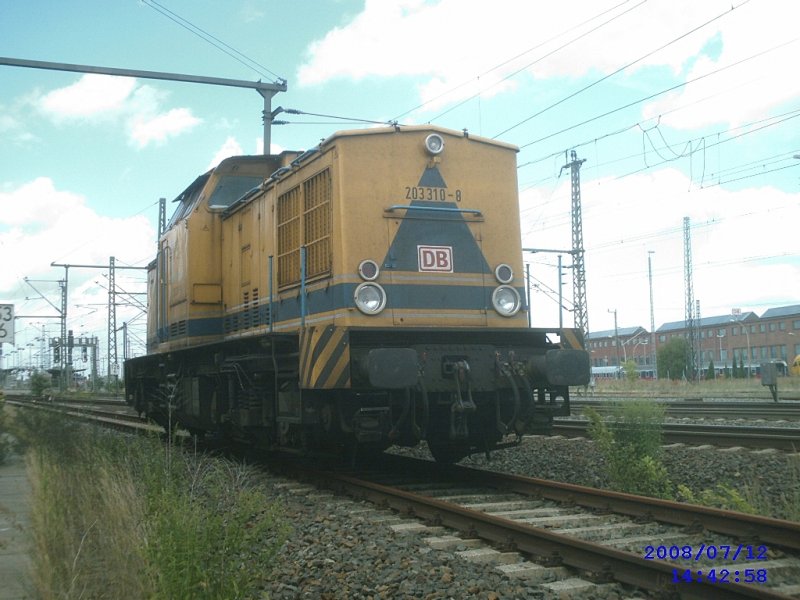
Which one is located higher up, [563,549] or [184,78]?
[184,78]

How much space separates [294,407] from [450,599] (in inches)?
152

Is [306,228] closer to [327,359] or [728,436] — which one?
[327,359]

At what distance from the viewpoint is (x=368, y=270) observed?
770cm

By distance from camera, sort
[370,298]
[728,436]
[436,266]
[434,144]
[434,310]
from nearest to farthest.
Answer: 1. [370,298]
2. [434,310]
3. [436,266]
4. [434,144]
5. [728,436]

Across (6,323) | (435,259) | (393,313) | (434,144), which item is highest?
(434,144)

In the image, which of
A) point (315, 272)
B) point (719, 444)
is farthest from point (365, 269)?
point (719, 444)

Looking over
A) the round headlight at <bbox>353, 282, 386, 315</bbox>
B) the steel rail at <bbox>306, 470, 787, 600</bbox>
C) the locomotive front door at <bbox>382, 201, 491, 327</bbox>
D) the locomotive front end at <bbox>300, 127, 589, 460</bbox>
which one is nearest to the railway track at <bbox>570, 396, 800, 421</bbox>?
the locomotive front end at <bbox>300, 127, 589, 460</bbox>

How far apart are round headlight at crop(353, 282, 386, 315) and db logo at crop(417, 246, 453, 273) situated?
0.59 m

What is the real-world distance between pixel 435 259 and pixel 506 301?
0.95m

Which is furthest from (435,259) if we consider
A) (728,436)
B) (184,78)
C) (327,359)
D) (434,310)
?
(184,78)

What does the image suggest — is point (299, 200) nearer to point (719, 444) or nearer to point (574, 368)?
point (574, 368)

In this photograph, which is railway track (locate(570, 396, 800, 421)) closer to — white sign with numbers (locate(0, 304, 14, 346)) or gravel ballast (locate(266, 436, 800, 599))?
gravel ballast (locate(266, 436, 800, 599))

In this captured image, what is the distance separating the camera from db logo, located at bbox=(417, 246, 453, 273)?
316 inches

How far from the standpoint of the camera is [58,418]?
30.8 ft
